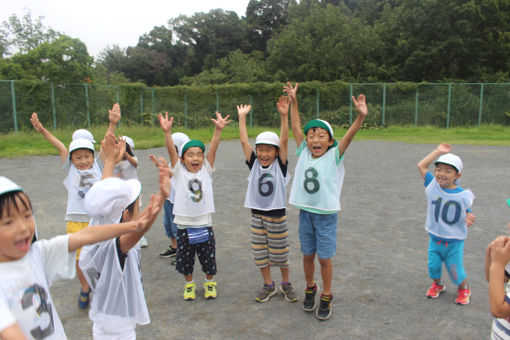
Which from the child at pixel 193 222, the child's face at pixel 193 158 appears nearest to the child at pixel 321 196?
the child at pixel 193 222

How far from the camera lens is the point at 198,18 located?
59.9m

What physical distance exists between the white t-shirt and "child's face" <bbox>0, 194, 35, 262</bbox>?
7 cm

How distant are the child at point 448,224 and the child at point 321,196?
42.4 inches

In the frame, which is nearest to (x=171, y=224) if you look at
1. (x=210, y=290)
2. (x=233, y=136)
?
(x=210, y=290)

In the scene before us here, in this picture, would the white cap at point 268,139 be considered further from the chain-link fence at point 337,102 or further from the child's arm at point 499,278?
the chain-link fence at point 337,102

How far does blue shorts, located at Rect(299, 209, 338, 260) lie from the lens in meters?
4.03

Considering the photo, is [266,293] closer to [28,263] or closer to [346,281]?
[346,281]

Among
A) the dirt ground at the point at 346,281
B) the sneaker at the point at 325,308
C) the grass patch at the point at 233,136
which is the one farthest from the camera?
the grass patch at the point at 233,136

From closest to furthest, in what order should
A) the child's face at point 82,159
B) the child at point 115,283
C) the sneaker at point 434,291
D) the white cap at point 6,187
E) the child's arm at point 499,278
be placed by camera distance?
the white cap at point 6,187 < the child's arm at point 499,278 < the child at point 115,283 < the sneaker at point 434,291 < the child's face at point 82,159

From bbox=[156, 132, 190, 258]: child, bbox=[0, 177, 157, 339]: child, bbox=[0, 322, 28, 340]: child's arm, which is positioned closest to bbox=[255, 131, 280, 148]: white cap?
bbox=[156, 132, 190, 258]: child

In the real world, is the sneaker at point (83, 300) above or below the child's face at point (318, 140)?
below

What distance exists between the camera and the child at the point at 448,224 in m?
4.23

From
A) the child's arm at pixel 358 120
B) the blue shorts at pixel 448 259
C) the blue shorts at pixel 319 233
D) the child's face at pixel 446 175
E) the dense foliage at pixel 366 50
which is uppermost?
the dense foliage at pixel 366 50

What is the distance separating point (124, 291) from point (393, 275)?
317cm
